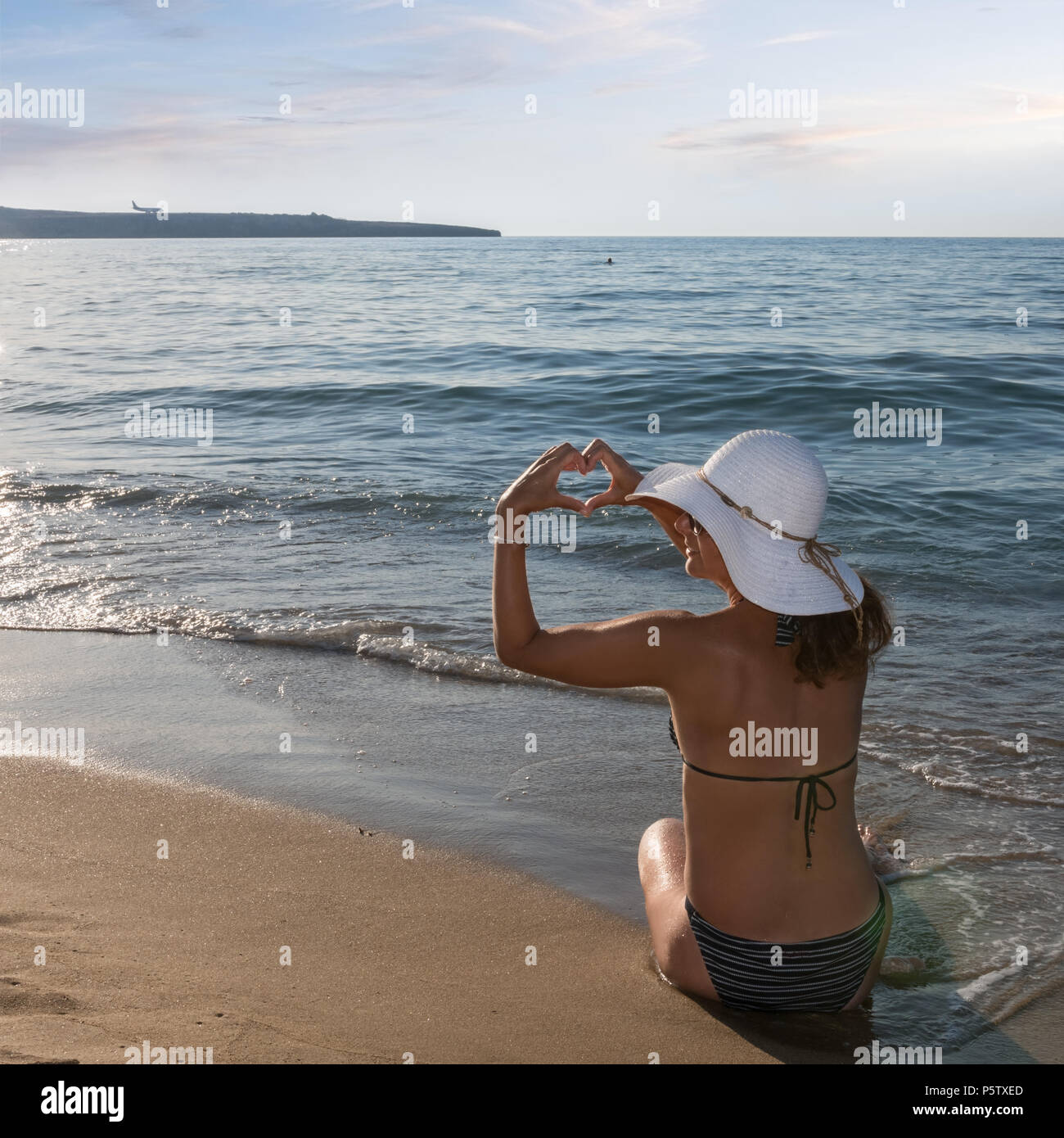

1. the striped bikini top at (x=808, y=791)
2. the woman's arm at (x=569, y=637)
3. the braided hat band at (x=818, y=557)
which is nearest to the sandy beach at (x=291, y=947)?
the striped bikini top at (x=808, y=791)

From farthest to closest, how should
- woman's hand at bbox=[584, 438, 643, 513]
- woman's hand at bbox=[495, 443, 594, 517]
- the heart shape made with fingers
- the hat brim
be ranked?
woman's hand at bbox=[584, 438, 643, 513] → the heart shape made with fingers → woman's hand at bbox=[495, 443, 594, 517] → the hat brim

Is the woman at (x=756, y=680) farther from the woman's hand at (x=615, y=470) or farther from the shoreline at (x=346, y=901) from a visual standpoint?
the shoreline at (x=346, y=901)

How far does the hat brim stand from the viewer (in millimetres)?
2395

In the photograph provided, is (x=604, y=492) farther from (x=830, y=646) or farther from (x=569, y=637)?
(x=830, y=646)

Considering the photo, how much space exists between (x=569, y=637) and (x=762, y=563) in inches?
18.8

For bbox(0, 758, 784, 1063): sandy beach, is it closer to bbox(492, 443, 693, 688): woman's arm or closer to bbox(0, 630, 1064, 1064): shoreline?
bbox(0, 630, 1064, 1064): shoreline

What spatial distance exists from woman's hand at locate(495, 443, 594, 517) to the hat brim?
23 cm

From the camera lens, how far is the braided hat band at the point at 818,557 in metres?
2.41

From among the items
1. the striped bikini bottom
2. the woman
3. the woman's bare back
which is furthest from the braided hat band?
the striped bikini bottom

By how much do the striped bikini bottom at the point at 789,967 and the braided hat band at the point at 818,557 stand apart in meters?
0.87

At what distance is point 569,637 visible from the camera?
250 centimetres

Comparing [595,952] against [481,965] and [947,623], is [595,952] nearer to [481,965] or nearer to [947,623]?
[481,965]
